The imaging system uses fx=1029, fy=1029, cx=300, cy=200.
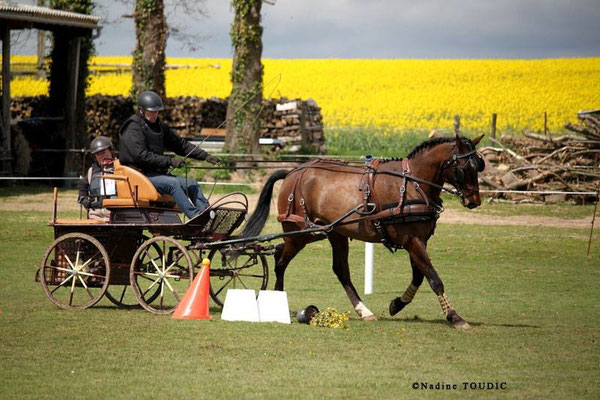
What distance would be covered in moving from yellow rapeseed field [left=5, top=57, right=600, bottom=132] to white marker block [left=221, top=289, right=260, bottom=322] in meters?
31.7

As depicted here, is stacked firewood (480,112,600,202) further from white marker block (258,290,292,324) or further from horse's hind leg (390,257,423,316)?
white marker block (258,290,292,324)

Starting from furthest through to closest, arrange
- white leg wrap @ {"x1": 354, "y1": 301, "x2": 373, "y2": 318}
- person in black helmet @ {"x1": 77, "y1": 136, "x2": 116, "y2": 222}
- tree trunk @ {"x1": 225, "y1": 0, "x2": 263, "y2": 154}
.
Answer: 1. tree trunk @ {"x1": 225, "y1": 0, "x2": 263, "y2": 154}
2. person in black helmet @ {"x1": 77, "y1": 136, "x2": 116, "y2": 222}
3. white leg wrap @ {"x1": 354, "y1": 301, "x2": 373, "y2": 318}

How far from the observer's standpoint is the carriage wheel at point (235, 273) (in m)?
11.1

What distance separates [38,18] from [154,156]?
646 inches

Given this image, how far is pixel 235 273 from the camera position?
36.4ft

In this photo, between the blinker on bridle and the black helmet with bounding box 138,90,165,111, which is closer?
the blinker on bridle

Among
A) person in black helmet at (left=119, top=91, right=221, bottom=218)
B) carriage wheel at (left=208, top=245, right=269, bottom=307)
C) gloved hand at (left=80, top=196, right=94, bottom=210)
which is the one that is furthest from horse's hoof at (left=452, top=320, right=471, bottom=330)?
gloved hand at (left=80, top=196, right=94, bottom=210)

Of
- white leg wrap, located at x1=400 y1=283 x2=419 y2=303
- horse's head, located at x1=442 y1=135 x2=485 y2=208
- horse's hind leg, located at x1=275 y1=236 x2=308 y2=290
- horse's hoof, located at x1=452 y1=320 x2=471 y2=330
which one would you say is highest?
horse's head, located at x1=442 y1=135 x2=485 y2=208

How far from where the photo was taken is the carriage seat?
35.2 ft

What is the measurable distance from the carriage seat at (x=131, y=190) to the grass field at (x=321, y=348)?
3.85 ft

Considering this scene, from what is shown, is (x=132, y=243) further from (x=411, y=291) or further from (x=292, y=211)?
(x=411, y=291)

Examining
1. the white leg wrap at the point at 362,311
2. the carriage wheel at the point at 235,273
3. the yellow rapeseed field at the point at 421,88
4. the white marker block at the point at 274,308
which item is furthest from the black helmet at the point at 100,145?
the yellow rapeseed field at the point at 421,88

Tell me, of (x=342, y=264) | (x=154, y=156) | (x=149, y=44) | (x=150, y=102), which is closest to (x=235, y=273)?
(x=342, y=264)

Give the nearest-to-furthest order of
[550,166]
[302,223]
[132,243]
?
[302,223]
[132,243]
[550,166]
